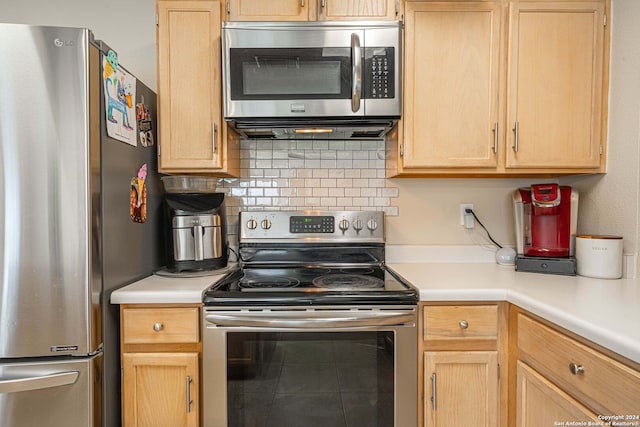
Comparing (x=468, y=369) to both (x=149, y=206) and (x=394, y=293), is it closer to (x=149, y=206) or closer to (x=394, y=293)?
(x=394, y=293)

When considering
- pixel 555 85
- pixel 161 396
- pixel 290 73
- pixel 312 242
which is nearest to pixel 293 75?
pixel 290 73

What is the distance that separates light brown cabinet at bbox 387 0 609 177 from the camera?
1.59 m

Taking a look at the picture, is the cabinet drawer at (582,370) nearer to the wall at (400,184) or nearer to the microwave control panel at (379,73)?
the wall at (400,184)

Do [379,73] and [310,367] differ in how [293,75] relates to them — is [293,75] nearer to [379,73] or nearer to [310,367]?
[379,73]

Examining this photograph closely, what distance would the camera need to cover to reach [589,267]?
1.54 meters

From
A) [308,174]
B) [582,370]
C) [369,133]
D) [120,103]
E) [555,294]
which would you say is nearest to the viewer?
[582,370]

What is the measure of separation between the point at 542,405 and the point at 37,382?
Result: 5.26ft

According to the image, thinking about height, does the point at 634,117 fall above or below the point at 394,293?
above

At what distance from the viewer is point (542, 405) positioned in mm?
1120

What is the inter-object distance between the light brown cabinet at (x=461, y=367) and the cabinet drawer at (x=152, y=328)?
86 centimetres

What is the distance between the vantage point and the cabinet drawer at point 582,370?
33.0 inches

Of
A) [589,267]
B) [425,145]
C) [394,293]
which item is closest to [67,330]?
[394,293]

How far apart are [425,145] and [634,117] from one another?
0.83 m

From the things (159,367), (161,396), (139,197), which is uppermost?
(139,197)
